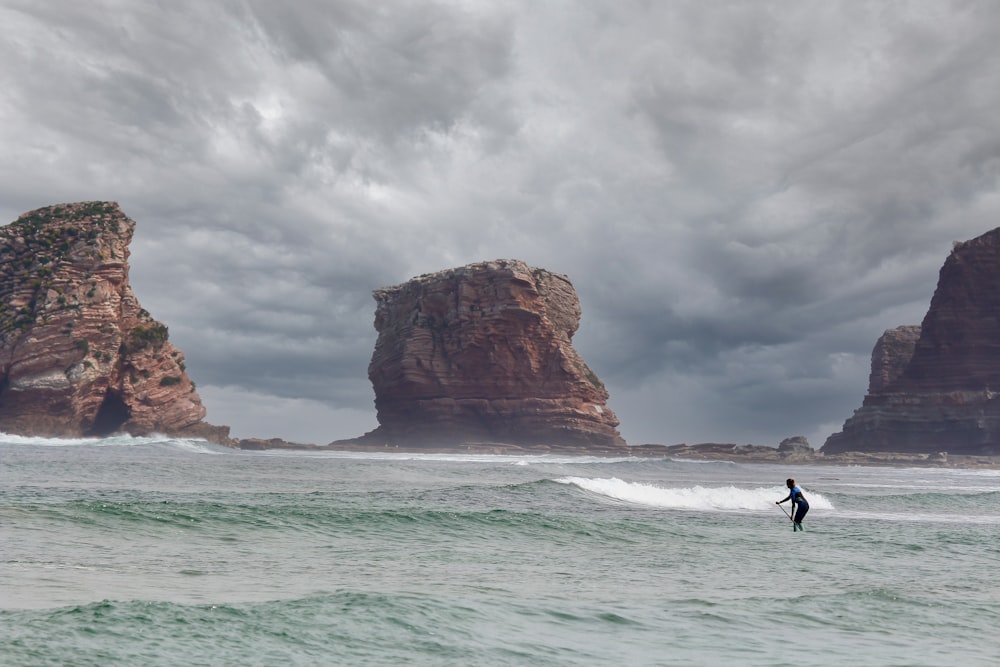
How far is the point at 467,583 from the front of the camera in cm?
1256

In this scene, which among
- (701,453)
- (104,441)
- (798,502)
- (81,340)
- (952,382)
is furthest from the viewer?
(952,382)

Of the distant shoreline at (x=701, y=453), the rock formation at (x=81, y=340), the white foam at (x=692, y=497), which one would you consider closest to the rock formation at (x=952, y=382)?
the distant shoreline at (x=701, y=453)

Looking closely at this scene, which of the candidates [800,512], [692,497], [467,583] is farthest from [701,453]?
[467,583]

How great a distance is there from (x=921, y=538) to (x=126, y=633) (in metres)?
20.2

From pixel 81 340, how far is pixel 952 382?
116763 millimetres

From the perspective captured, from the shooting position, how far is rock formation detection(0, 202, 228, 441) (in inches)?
2995

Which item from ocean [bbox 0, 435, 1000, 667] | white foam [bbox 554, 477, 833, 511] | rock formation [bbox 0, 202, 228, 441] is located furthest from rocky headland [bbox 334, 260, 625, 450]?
ocean [bbox 0, 435, 1000, 667]

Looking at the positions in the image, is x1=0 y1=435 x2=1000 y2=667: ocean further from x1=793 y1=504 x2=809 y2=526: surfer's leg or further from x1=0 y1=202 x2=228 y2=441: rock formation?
x1=0 y1=202 x2=228 y2=441: rock formation

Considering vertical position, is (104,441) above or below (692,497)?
Result: above

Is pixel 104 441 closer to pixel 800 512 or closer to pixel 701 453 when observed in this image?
pixel 800 512

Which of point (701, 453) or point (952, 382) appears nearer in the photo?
point (701, 453)

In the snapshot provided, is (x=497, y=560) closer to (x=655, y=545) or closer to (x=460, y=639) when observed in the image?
(x=655, y=545)

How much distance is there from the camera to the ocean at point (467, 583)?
27.6 feet

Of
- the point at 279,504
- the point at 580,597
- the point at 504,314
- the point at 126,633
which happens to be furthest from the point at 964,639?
the point at 504,314
